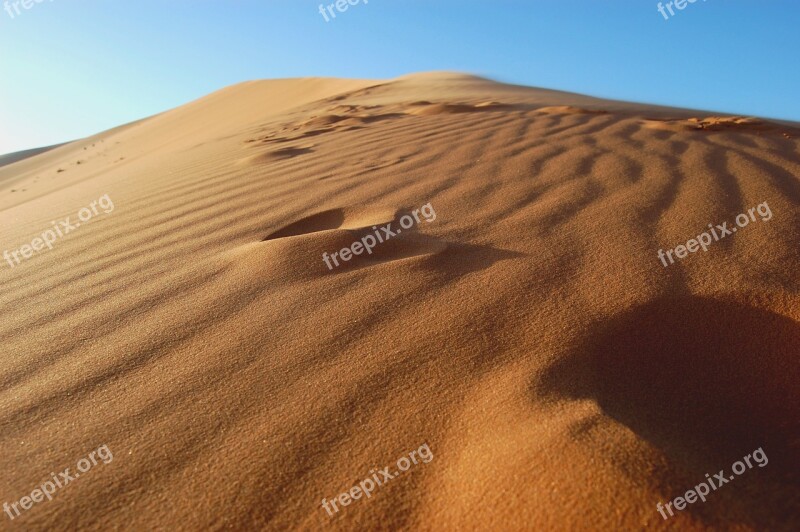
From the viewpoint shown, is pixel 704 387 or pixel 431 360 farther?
pixel 431 360

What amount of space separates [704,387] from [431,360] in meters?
0.61

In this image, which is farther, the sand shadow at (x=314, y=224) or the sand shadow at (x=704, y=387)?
the sand shadow at (x=314, y=224)

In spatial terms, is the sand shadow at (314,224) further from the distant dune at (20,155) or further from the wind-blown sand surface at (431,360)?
the distant dune at (20,155)

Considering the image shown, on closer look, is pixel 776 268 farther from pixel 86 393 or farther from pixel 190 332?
pixel 86 393

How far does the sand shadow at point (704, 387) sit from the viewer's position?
914mm

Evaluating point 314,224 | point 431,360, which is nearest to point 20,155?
point 314,224

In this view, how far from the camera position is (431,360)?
1327 millimetres

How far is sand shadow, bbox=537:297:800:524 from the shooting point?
0.91 metres

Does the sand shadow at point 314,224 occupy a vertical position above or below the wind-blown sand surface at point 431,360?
above

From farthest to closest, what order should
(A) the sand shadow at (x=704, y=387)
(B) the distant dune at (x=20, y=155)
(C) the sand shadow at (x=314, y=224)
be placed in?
1. (B) the distant dune at (x=20, y=155)
2. (C) the sand shadow at (x=314, y=224)
3. (A) the sand shadow at (x=704, y=387)

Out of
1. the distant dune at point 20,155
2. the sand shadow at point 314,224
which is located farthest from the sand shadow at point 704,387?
the distant dune at point 20,155

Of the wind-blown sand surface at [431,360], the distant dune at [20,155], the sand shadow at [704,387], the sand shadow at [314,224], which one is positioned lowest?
the sand shadow at [704,387]

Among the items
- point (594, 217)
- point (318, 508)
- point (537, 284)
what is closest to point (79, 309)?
point (318, 508)

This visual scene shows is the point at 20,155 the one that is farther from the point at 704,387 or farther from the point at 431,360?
the point at 704,387
